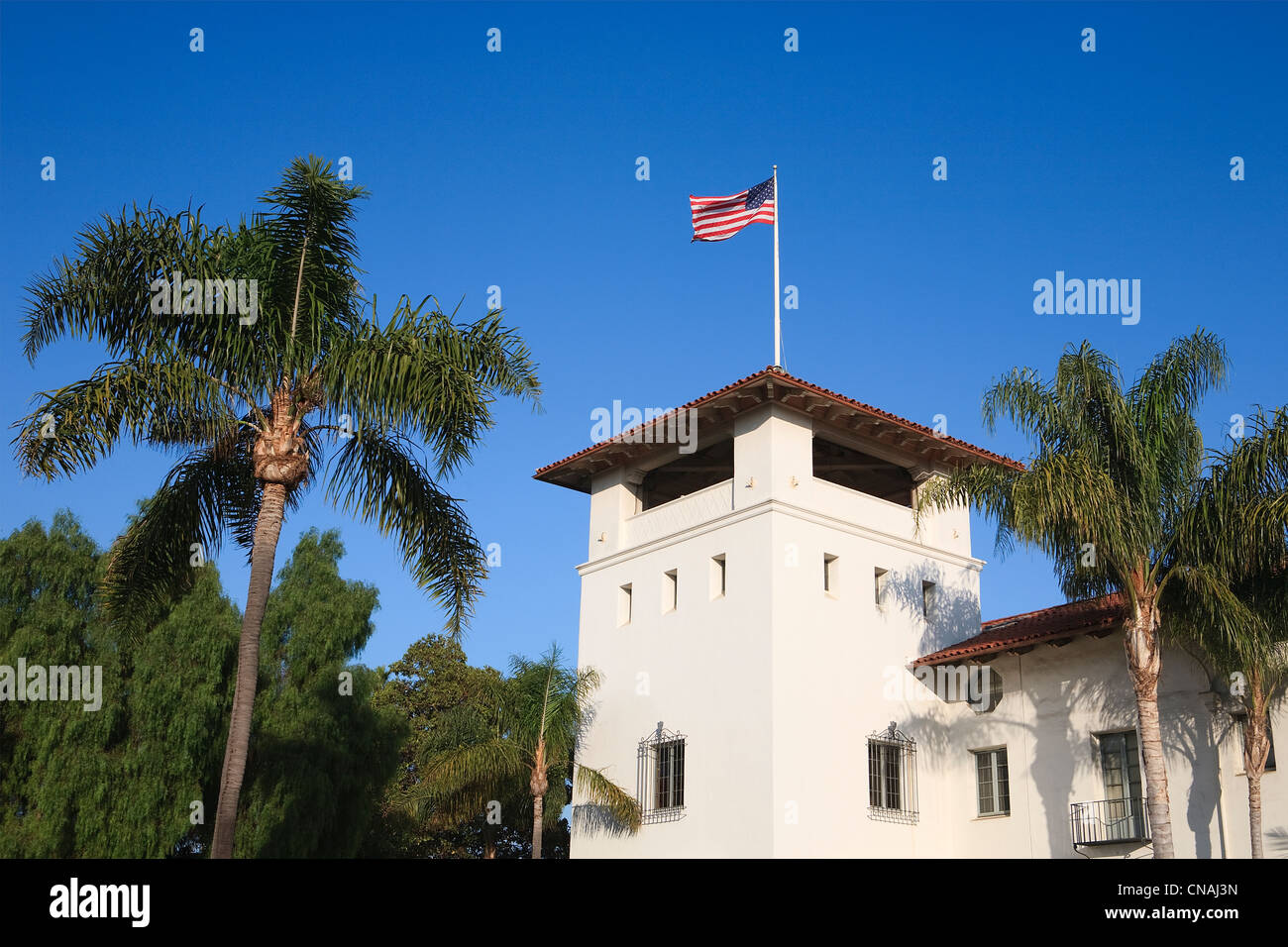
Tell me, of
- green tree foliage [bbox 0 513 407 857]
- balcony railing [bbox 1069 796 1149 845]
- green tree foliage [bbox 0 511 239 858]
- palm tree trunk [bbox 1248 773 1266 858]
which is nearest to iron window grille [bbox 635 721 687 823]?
balcony railing [bbox 1069 796 1149 845]

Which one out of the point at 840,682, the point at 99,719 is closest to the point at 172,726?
the point at 99,719

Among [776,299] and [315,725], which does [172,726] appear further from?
[776,299]

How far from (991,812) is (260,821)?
17135mm

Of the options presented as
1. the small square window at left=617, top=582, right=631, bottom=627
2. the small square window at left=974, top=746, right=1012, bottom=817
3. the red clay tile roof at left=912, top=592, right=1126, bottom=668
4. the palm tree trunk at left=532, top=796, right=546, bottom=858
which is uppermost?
the small square window at left=617, top=582, right=631, bottom=627

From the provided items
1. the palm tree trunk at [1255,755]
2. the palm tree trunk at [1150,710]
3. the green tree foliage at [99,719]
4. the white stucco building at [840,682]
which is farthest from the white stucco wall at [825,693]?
the green tree foliage at [99,719]

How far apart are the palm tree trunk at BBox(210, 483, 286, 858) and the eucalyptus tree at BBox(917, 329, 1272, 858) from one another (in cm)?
986

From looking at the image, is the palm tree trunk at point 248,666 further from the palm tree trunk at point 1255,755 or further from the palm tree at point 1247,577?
the palm tree trunk at point 1255,755

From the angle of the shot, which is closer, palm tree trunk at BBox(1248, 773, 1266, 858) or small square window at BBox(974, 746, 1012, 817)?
palm tree trunk at BBox(1248, 773, 1266, 858)

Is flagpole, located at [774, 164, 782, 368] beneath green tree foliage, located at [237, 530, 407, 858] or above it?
above

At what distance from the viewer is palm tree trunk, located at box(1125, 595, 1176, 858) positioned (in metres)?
17.2

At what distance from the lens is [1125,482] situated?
698 inches

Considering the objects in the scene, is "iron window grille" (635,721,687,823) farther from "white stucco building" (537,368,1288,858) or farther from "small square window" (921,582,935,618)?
"small square window" (921,582,935,618)

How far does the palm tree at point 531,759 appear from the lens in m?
23.1

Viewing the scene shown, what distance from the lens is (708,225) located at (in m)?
25.4
